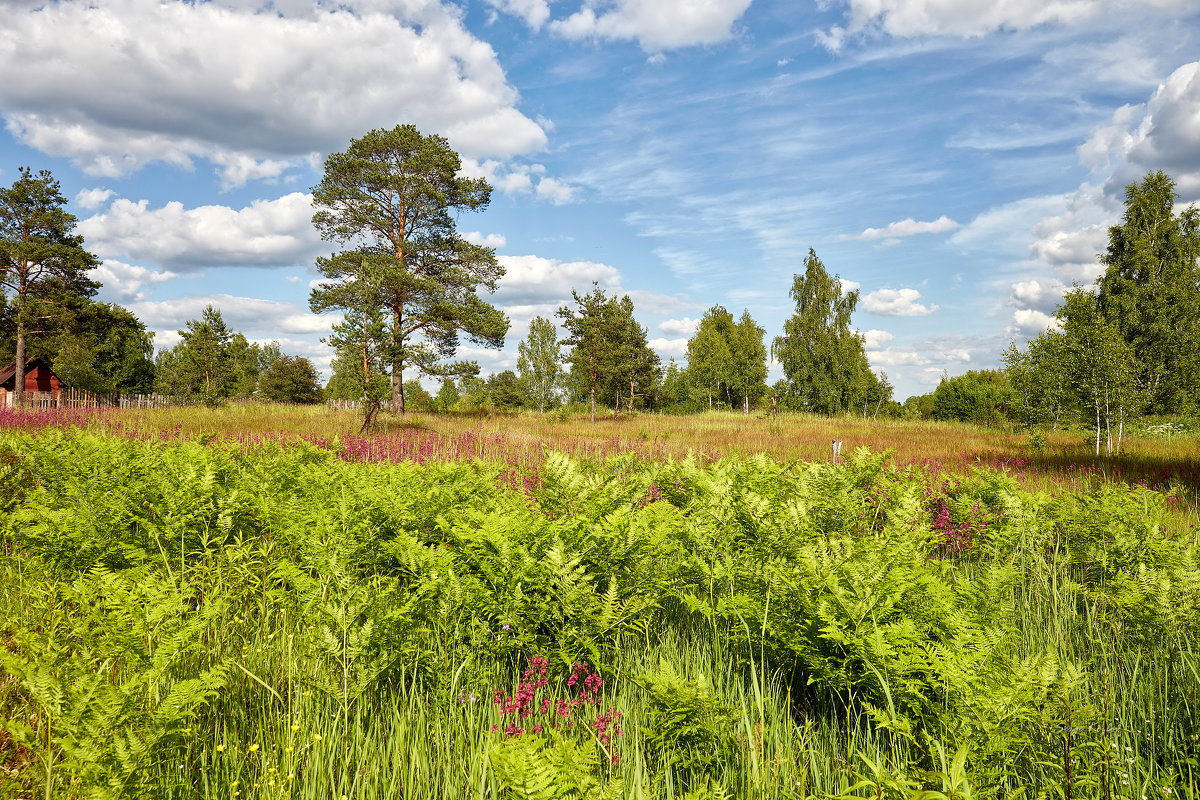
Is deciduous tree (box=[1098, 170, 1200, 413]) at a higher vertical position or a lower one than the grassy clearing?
higher

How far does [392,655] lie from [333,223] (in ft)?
103

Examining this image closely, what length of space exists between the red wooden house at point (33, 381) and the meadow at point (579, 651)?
143 feet

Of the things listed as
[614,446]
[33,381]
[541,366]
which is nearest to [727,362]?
[541,366]

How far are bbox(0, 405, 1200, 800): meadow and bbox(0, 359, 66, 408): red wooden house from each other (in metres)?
43.4

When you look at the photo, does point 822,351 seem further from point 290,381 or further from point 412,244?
point 290,381

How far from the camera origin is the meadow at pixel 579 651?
6.88 ft

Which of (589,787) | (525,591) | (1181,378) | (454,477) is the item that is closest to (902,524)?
(525,591)

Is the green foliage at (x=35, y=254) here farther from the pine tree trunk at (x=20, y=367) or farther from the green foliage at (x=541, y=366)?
the green foliage at (x=541, y=366)

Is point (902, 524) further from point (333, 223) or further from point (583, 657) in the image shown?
point (333, 223)

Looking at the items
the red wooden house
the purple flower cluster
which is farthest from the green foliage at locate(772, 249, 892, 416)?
the red wooden house

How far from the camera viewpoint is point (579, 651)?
3.05 meters

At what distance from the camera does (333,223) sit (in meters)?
29.2

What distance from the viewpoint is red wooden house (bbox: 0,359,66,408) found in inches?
1396

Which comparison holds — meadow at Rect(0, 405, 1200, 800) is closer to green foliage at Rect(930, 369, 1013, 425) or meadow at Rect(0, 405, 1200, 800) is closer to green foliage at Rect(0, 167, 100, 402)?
green foliage at Rect(0, 167, 100, 402)
